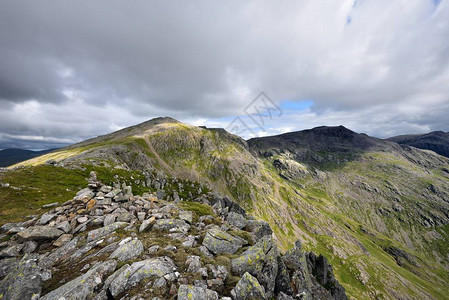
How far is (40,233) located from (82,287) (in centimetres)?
979

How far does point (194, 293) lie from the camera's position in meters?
9.28

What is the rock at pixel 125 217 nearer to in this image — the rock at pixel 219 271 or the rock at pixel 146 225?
the rock at pixel 146 225

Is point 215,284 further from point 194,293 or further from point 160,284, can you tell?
point 160,284

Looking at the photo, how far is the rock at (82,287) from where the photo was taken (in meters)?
8.61

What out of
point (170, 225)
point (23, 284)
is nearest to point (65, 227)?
point (23, 284)

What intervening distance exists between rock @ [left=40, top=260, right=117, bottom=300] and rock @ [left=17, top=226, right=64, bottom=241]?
808 centimetres

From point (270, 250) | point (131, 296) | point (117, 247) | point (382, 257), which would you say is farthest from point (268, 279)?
point (382, 257)

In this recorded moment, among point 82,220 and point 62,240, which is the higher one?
point 82,220

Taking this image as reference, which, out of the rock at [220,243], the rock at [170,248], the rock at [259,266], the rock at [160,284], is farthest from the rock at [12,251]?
the rock at [259,266]

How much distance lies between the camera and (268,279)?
1405 cm

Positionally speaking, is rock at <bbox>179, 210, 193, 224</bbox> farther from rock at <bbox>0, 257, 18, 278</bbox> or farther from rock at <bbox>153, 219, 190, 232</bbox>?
rock at <bbox>0, 257, 18, 278</bbox>

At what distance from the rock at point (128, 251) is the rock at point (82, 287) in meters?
1.73

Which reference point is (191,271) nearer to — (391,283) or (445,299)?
Answer: (391,283)

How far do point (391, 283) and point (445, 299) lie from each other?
2209 inches
